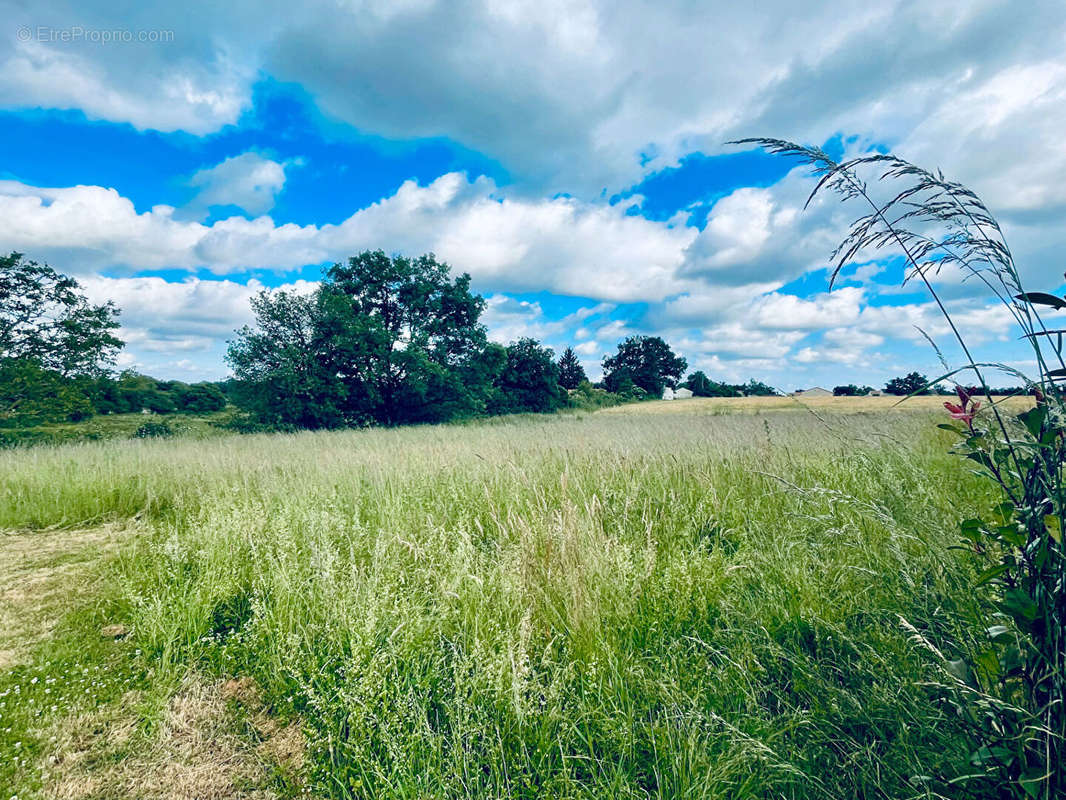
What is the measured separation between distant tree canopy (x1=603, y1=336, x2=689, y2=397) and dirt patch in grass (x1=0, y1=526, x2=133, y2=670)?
58.8 m

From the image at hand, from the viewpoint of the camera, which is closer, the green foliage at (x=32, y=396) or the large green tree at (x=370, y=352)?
the green foliage at (x=32, y=396)

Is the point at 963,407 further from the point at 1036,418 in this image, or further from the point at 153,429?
the point at 153,429

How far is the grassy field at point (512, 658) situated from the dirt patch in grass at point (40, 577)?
0.03m

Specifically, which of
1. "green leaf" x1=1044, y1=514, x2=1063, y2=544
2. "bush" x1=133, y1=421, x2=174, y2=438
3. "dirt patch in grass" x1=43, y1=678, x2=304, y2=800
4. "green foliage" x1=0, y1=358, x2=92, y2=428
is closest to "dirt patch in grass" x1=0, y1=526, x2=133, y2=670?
"dirt patch in grass" x1=43, y1=678, x2=304, y2=800

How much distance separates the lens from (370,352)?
1948 cm

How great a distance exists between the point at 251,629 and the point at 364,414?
19.1 metres

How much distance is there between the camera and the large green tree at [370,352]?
60.5 ft

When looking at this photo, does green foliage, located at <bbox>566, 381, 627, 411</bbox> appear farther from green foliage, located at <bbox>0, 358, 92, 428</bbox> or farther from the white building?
green foliage, located at <bbox>0, 358, 92, 428</bbox>

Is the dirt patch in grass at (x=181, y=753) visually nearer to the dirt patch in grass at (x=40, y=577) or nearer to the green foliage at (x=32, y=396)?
the dirt patch in grass at (x=40, y=577)

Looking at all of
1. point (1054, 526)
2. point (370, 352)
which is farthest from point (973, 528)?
point (370, 352)

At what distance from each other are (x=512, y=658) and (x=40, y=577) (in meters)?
4.89

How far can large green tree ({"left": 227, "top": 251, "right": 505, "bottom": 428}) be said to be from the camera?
18453 mm

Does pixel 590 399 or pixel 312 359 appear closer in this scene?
pixel 312 359

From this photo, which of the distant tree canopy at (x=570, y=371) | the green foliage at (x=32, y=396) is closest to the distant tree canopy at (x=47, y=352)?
the green foliage at (x=32, y=396)
